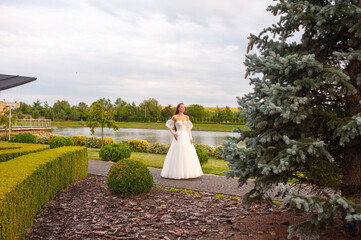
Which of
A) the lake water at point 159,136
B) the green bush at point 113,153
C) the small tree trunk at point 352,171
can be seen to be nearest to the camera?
the small tree trunk at point 352,171

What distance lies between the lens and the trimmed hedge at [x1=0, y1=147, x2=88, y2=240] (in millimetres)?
3477

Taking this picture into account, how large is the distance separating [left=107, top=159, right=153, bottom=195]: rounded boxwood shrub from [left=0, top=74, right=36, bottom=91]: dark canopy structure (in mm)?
2502

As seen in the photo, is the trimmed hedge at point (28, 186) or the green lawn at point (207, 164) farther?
the green lawn at point (207, 164)

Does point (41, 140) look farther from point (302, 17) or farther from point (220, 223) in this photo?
point (302, 17)

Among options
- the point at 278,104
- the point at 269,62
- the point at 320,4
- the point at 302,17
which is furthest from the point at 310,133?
the point at 320,4

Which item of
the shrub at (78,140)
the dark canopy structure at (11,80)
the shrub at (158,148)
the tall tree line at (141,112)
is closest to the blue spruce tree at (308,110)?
the dark canopy structure at (11,80)

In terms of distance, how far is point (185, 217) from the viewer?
194 inches

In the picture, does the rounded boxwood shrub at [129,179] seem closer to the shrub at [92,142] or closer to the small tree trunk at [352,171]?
the small tree trunk at [352,171]

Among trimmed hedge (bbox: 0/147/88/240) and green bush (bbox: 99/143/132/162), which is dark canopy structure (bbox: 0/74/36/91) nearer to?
trimmed hedge (bbox: 0/147/88/240)

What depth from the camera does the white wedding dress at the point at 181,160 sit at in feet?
26.4

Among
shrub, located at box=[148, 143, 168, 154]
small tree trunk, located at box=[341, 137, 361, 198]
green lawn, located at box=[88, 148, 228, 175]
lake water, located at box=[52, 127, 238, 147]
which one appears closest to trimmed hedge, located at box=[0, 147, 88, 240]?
green lawn, located at box=[88, 148, 228, 175]

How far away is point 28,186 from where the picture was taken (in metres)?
4.38

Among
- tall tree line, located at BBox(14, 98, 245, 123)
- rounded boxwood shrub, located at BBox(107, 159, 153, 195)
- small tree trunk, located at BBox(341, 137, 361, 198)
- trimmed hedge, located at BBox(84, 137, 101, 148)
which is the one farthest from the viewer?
tall tree line, located at BBox(14, 98, 245, 123)

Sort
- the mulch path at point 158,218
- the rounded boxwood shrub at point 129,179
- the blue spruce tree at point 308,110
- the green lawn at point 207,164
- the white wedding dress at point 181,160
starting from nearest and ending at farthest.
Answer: the blue spruce tree at point 308,110
the mulch path at point 158,218
the rounded boxwood shrub at point 129,179
the white wedding dress at point 181,160
the green lawn at point 207,164
